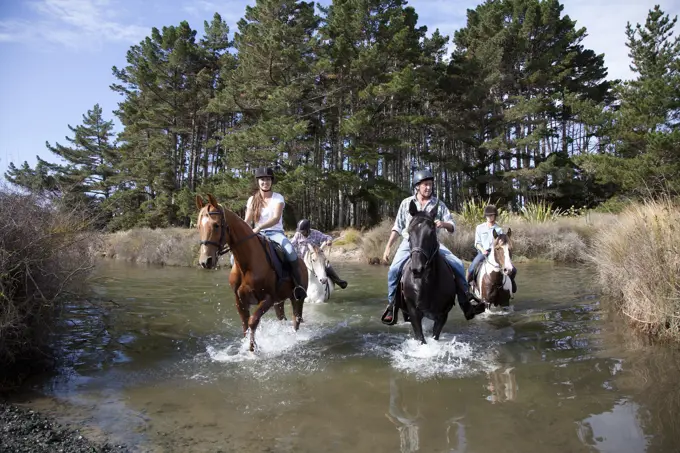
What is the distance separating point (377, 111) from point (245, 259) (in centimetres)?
2804

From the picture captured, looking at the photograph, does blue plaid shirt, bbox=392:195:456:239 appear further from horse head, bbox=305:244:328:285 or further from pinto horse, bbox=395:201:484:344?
horse head, bbox=305:244:328:285

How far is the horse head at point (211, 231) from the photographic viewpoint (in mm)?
5406

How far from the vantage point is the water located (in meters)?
3.96

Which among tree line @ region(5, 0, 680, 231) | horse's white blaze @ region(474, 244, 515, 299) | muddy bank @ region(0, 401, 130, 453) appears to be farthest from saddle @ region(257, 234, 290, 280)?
tree line @ region(5, 0, 680, 231)

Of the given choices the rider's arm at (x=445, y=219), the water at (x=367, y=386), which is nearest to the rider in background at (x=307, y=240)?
the water at (x=367, y=386)

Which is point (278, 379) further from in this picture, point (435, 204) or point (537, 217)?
point (537, 217)

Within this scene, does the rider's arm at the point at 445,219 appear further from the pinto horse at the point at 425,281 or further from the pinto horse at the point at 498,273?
the pinto horse at the point at 498,273

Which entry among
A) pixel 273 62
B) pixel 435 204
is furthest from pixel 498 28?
pixel 435 204

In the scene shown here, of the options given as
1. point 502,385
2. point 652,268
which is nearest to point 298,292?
point 502,385

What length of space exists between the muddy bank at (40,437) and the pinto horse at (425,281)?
3.80 m

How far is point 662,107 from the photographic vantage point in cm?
2591

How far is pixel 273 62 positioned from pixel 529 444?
31.0 meters

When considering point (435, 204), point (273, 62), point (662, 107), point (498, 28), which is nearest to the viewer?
point (435, 204)

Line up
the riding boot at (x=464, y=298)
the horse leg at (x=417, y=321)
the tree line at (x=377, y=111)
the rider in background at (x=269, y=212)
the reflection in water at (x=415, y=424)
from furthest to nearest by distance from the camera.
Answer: the tree line at (x=377, y=111), the rider in background at (x=269, y=212), the riding boot at (x=464, y=298), the horse leg at (x=417, y=321), the reflection in water at (x=415, y=424)
